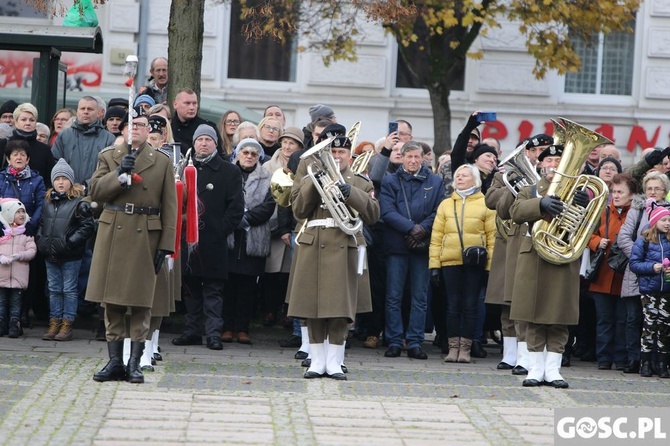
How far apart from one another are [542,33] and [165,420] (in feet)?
50.7

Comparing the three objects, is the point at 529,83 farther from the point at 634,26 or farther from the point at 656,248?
the point at 656,248

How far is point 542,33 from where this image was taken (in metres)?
23.1

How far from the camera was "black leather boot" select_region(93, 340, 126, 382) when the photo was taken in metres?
10.6

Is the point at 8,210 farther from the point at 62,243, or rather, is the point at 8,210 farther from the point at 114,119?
the point at 114,119

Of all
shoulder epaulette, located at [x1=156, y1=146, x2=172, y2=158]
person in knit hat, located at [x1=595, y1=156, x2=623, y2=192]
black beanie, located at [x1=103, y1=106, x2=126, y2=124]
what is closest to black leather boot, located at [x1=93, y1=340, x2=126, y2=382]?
shoulder epaulette, located at [x1=156, y1=146, x2=172, y2=158]

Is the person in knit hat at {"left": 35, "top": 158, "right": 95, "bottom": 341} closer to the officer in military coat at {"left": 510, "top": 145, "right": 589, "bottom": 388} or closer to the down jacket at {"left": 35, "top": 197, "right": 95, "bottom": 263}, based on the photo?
the down jacket at {"left": 35, "top": 197, "right": 95, "bottom": 263}

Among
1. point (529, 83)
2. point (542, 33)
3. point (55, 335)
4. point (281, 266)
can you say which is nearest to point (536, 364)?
point (281, 266)

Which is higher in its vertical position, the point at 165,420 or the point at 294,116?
the point at 294,116

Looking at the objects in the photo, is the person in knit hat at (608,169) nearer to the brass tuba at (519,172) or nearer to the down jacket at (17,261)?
the brass tuba at (519,172)

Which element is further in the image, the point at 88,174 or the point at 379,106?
the point at 379,106

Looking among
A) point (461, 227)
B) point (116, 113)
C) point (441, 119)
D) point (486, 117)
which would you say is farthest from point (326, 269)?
point (441, 119)

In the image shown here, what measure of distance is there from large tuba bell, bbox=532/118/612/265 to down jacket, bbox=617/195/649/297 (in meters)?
1.63

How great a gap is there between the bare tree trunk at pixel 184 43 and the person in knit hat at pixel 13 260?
2697 millimetres

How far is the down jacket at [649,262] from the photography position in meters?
12.5
